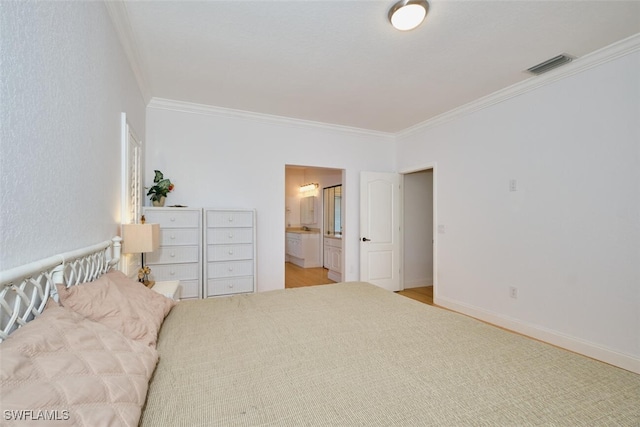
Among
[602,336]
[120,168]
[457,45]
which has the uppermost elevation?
[457,45]

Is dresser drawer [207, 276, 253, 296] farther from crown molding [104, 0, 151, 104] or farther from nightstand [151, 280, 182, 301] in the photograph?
crown molding [104, 0, 151, 104]

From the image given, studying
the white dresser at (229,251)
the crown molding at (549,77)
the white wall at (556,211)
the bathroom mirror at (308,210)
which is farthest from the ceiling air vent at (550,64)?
the bathroom mirror at (308,210)

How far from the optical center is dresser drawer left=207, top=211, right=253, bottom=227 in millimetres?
3396

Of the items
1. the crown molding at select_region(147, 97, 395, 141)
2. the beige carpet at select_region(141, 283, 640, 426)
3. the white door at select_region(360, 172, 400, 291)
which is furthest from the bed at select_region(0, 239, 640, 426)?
the white door at select_region(360, 172, 400, 291)

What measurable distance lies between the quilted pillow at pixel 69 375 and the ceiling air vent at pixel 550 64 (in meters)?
3.63

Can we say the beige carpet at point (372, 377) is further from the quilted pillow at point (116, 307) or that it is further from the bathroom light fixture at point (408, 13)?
A: the bathroom light fixture at point (408, 13)

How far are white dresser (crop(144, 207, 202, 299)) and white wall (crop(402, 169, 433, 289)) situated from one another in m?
3.34

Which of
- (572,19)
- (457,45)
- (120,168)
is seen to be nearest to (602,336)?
(572,19)

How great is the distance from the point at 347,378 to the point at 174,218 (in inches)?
110

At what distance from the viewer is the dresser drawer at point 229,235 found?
11.1 feet

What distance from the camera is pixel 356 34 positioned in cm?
227

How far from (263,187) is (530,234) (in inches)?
126

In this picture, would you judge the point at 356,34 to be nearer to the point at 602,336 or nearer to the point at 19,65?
the point at 19,65

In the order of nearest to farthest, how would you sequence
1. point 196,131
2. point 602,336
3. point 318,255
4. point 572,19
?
point 572,19, point 602,336, point 196,131, point 318,255
